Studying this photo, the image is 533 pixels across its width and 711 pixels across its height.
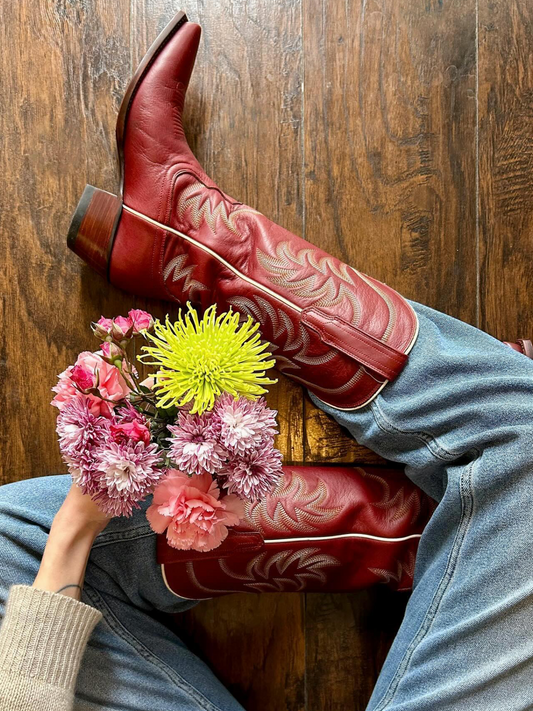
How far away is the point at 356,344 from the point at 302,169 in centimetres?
36

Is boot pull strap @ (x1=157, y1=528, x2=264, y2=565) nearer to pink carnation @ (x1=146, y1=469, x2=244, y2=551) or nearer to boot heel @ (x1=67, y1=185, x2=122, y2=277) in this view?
pink carnation @ (x1=146, y1=469, x2=244, y2=551)

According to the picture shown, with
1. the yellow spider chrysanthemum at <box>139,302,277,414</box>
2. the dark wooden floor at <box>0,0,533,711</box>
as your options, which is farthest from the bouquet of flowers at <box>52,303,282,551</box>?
the dark wooden floor at <box>0,0,533,711</box>

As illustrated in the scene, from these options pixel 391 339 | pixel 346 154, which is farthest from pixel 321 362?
pixel 346 154

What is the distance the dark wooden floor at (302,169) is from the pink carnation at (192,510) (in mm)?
476

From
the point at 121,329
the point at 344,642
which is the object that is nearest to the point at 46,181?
the point at 121,329

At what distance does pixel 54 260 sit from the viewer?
3.12ft

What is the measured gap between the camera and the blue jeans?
0.73 metres

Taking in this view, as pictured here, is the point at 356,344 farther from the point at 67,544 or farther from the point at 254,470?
the point at 67,544

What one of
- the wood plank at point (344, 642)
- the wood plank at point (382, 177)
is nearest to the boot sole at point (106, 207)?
the wood plank at point (382, 177)

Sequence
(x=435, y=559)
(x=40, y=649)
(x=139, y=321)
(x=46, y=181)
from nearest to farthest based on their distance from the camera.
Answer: (x=139, y=321) < (x=40, y=649) < (x=435, y=559) < (x=46, y=181)

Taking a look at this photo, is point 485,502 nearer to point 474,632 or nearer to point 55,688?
point 474,632

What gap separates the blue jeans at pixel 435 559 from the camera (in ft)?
2.41

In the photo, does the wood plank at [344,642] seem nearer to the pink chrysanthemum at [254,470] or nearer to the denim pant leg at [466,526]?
the denim pant leg at [466,526]

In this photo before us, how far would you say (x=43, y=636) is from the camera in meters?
0.70
